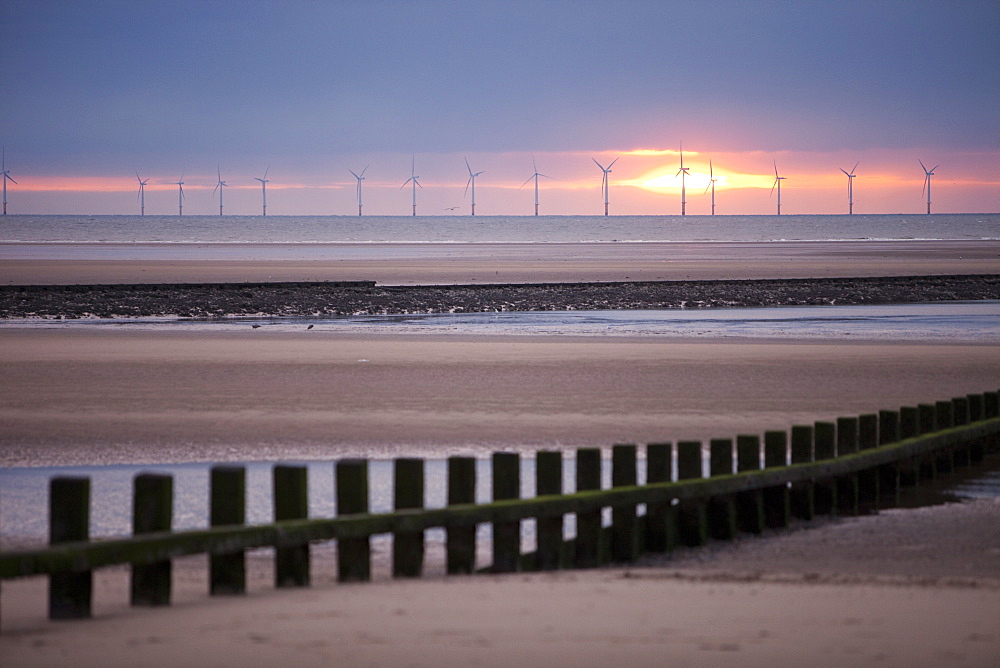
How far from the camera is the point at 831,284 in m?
41.3

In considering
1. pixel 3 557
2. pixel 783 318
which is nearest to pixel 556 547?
pixel 3 557

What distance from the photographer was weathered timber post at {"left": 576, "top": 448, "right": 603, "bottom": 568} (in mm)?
7090

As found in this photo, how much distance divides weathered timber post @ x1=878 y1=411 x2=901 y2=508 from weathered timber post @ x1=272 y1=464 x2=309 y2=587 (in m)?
5.11

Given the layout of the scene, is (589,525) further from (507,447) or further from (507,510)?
(507,447)

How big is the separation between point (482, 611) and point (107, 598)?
75.1 inches

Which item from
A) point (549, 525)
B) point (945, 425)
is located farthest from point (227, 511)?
point (945, 425)

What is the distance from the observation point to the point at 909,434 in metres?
10.2

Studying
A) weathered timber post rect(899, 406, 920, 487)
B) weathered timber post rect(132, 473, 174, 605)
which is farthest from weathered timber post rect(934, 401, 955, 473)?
weathered timber post rect(132, 473, 174, 605)

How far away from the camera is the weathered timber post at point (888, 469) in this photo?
9609 mm

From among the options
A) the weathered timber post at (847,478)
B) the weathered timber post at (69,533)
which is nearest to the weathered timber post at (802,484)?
the weathered timber post at (847,478)

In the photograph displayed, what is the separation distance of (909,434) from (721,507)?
307cm

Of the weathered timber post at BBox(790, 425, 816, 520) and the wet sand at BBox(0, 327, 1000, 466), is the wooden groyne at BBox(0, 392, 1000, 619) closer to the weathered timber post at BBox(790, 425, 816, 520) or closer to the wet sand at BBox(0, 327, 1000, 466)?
the weathered timber post at BBox(790, 425, 816, 520)

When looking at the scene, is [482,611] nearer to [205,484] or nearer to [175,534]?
[175,534]

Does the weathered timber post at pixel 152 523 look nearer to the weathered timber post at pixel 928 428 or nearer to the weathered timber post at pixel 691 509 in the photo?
the weathered timber post at pixel 691 509
